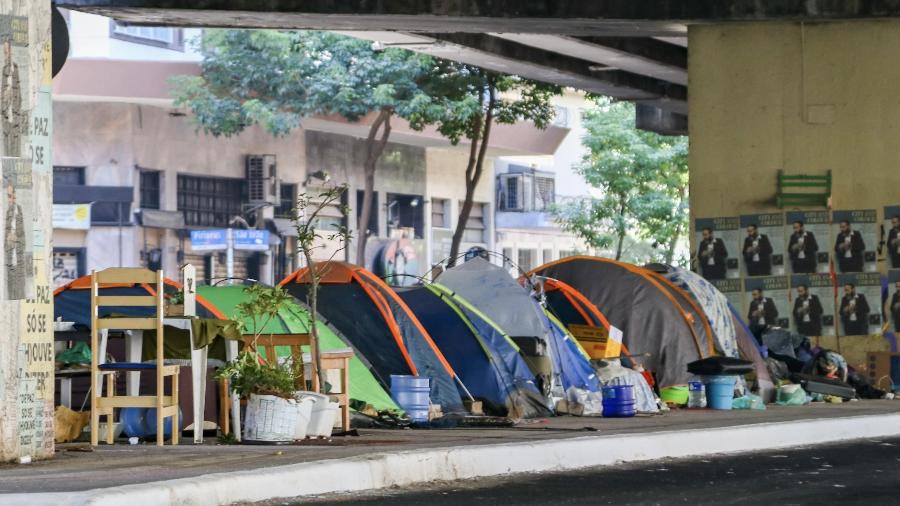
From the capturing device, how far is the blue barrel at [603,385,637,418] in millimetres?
15336

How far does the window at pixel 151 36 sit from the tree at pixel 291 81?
4.72 feet

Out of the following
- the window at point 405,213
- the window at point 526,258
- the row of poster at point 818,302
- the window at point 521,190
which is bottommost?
the row of poster at point 818,302

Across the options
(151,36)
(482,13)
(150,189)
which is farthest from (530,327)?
(151,36)

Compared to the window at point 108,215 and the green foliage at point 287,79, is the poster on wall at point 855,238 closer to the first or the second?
the green foliage at point 287,79

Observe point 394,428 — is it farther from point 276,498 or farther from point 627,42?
point 627,42

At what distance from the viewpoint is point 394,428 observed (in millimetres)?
13578

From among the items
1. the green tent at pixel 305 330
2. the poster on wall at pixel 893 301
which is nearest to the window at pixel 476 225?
the poster on wall at pixel 893 301

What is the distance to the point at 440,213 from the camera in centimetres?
5275

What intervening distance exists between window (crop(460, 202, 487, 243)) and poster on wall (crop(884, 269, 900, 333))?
33959mm

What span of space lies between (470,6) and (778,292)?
5.13m

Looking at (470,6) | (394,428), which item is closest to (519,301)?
(394,428)

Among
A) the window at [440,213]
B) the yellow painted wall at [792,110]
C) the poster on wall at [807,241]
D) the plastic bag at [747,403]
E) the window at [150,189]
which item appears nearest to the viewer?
the plastic bag at [747,403]

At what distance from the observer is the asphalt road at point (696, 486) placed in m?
8.77

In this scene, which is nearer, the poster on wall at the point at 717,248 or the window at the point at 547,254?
the poster on wall at the point at 717,248
